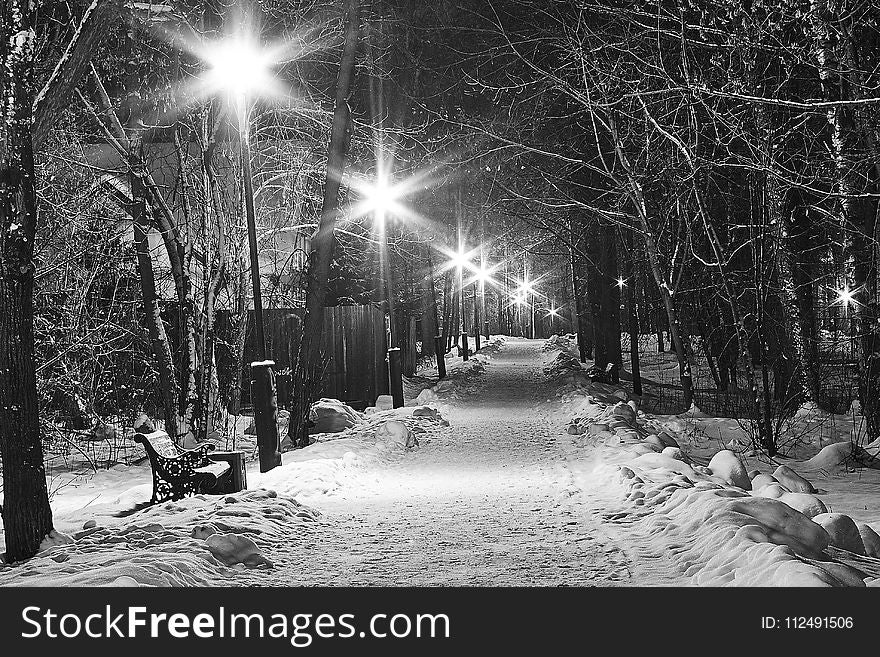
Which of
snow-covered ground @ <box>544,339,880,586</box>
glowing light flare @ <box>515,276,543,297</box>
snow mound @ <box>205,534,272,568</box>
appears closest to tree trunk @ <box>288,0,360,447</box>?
snow-covered ground @ <box>544,339,880,586</box>

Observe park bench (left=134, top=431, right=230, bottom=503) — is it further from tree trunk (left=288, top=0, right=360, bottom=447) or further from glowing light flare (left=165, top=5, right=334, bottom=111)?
tree trunk (left=288, top=0, right=360, bottom=447)

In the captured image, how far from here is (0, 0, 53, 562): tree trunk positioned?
7.62m

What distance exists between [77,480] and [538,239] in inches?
1275

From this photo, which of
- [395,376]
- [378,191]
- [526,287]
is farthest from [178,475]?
[526,287]

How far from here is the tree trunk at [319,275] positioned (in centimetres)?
1605

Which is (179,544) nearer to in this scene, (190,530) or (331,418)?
(190,530)

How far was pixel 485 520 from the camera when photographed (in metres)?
8.93

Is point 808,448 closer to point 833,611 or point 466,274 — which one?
point 833,611

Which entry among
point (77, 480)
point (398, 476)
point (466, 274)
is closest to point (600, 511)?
point (398, 476)

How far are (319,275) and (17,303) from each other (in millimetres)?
8778

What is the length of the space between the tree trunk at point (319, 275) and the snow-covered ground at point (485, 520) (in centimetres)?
115

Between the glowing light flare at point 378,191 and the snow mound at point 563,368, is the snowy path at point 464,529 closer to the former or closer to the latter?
the glowing light flare at point 378,191

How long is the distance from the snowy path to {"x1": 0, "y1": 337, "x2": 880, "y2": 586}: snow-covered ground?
0.02m

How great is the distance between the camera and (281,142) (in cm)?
1902
